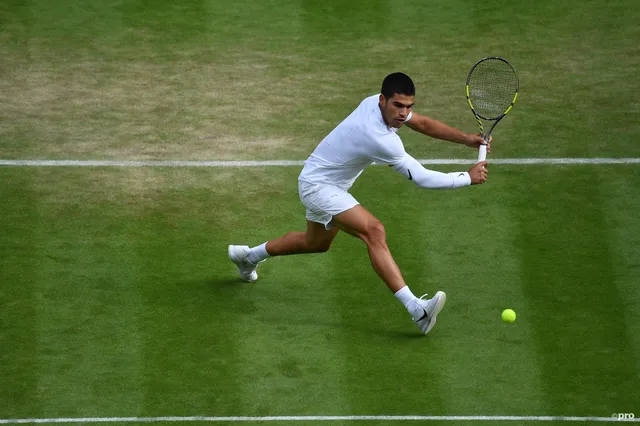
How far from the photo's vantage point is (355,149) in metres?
10.1

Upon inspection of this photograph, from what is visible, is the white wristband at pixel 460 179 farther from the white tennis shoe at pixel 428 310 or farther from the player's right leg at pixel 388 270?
the white tennis shoe at pixel 428 310

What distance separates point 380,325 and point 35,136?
5.10m

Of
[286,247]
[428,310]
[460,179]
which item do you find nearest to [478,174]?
[460,179]

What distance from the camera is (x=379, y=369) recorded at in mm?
9797

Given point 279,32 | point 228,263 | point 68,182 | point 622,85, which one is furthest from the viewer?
point 279,32

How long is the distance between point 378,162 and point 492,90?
280 cm

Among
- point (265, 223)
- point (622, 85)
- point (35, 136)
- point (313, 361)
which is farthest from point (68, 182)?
point (622, 85)

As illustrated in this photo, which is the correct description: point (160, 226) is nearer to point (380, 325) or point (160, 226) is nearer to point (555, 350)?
point (380, 325)

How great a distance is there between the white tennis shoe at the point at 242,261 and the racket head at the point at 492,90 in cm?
256

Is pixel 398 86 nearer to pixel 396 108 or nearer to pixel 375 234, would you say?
pixel 396 108

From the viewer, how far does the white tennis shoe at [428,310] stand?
10.1 meters

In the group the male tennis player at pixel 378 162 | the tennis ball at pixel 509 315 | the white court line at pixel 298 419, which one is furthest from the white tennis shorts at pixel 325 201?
the white court line at pixel 298 419

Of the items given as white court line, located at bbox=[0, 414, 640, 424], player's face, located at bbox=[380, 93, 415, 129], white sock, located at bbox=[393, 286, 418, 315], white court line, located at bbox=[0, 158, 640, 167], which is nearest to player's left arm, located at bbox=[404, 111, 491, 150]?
player's face, located at bbox=[380, 93, 415, 129]

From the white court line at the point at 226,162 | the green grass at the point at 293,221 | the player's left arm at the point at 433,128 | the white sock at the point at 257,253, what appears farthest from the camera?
the white court line at the point at 226,162
